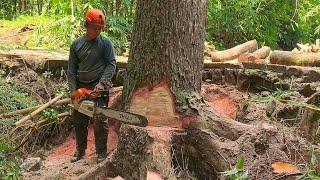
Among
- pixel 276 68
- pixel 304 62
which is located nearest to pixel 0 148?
pixel 276 68

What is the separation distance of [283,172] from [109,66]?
7.04ft

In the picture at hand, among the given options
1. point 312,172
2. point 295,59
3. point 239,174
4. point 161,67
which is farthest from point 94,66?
point 295,59

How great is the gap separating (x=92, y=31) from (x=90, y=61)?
35 centimetres

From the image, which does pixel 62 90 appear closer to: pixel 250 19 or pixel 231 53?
pixel 231 53

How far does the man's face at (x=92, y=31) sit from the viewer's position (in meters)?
4.65

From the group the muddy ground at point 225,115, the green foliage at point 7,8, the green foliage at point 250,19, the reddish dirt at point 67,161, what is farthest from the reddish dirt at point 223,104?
the green foliage at point 7,8

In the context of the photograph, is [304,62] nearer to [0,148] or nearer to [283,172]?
[283,172]

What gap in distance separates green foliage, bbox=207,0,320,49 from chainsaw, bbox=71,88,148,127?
23.2 ft

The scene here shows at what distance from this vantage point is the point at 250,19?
11727mm

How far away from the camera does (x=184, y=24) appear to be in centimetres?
409

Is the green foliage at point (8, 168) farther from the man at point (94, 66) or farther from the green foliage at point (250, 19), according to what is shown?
the green foliage at point (250, 19)

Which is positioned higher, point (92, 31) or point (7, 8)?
point (7, 8)

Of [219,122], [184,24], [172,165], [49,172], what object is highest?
[184,24]

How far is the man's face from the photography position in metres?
4.65
